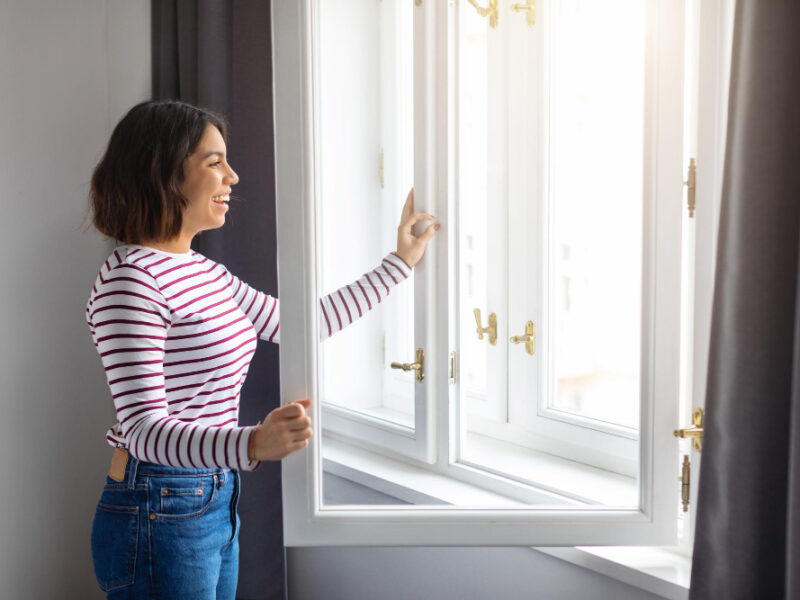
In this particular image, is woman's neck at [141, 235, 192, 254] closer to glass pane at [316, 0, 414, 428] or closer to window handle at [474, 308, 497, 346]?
glass pane at [316, 0, 414, 428]

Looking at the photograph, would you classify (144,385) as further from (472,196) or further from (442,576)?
(442,576)

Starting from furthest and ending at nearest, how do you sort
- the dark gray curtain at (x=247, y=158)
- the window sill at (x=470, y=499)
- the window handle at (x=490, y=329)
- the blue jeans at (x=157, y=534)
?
the dark gray curtain at (x=247, y=158) → the window handle at (x=490, y=329) → the window sill at (x=470, y=499) → the blue jeans at (x=157, y=534)

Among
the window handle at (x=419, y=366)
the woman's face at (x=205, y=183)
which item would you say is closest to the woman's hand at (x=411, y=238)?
the window handle at (x=419, y=366)

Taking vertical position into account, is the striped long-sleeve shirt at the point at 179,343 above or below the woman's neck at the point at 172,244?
below

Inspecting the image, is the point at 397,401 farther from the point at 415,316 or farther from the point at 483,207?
the point at 483,207

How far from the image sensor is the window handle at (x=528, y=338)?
63.4 inches

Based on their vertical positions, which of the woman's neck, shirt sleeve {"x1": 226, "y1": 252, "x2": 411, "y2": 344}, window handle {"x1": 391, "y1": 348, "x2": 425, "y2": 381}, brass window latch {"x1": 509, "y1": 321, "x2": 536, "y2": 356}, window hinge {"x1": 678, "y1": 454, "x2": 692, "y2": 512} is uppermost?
the woman's neck

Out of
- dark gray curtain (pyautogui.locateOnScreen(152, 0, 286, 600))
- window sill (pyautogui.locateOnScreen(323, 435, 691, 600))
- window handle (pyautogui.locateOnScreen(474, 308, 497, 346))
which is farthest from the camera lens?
dark gray curtain (pyautogui.locateOnScreen(152, 0, 286, 600))

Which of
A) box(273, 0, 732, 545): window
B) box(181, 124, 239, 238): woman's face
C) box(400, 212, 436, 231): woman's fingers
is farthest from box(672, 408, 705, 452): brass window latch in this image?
box(181, 124, 239, 238): woman's face

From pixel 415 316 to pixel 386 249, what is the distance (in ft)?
0.47

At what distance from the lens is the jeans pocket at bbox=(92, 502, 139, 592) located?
1.36 m

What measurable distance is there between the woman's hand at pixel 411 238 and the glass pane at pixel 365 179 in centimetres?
5

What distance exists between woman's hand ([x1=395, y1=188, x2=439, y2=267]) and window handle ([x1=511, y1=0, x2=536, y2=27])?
1.36 feet

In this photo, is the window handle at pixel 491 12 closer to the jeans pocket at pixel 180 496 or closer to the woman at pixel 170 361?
the woman at pixel 170 361
